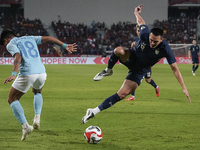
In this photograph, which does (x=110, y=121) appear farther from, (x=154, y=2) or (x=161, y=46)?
(x=154, y=2)

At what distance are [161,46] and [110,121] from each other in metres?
2.18

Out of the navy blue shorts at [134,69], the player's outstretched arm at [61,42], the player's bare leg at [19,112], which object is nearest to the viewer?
the player's bare leg at [19,112]

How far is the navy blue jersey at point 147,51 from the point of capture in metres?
5.93

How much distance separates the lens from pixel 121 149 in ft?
16.2

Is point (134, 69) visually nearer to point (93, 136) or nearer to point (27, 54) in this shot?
point (93, 136)

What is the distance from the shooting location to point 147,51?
6.12 meters

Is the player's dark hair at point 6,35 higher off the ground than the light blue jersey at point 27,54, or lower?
higher

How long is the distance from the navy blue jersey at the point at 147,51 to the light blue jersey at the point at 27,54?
2006 millimetres

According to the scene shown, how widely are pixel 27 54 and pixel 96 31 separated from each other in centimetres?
3686

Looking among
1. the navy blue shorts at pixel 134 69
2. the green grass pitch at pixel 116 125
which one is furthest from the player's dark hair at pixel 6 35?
the navy blue shorts at pixel 134 69

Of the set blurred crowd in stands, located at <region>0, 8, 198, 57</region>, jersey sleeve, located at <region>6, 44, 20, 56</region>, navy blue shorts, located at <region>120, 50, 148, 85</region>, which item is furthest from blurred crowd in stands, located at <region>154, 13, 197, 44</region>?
jersey sleeve, located at <region>6, 44, 20, 56</region>

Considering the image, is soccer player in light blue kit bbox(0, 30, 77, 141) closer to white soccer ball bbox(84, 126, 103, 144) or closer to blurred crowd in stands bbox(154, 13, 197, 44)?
white soccer ball bbox(84, 126, 103, 144)

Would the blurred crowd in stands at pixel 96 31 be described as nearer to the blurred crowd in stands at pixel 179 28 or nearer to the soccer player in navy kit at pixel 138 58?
the blurred crowd in stands at pixel 179 28

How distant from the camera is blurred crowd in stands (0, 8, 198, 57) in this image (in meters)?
38.8
